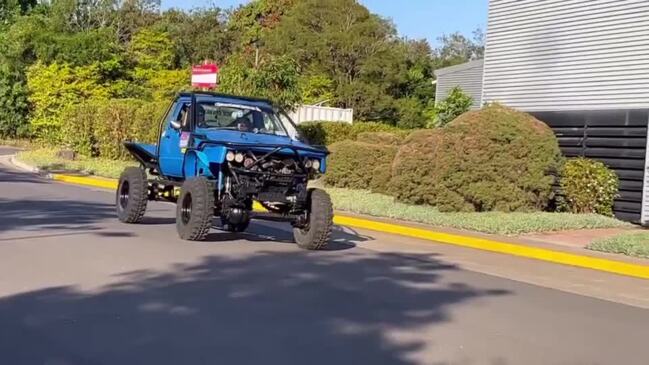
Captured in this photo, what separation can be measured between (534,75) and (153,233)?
9778mm

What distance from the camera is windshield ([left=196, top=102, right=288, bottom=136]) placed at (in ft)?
41.5

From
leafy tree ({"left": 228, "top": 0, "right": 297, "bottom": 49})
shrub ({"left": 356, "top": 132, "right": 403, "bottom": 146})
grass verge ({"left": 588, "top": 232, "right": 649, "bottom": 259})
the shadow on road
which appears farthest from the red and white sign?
leafy tree ({"left": 228, "top": 0, "right": 297, "bottom": 49})

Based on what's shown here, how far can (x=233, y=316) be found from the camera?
24.7 ft

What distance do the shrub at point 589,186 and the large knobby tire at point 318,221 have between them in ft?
22.0

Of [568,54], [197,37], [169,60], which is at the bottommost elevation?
[568,54]

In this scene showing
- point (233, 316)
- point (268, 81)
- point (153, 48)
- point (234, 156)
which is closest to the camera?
point (233, 316)

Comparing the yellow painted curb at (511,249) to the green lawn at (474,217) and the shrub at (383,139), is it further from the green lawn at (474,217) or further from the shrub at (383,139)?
the shrub at (383,139)

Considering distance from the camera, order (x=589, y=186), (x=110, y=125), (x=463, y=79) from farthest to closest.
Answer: (x=463, y=79), (x=110, y=125), (x=589, y=186)

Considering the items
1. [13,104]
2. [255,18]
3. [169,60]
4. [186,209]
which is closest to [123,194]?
[186,209]

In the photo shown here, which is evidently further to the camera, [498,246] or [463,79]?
[463,79]

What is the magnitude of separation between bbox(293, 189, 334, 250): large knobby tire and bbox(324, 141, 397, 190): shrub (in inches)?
Answer: 358

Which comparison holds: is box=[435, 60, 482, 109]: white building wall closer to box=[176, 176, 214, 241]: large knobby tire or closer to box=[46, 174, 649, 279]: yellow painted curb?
box=[46, 174, 649, 279]: yellow painted curb

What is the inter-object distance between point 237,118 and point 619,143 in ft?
27.1

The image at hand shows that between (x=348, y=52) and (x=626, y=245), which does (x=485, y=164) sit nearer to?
(x=626, y=245)
